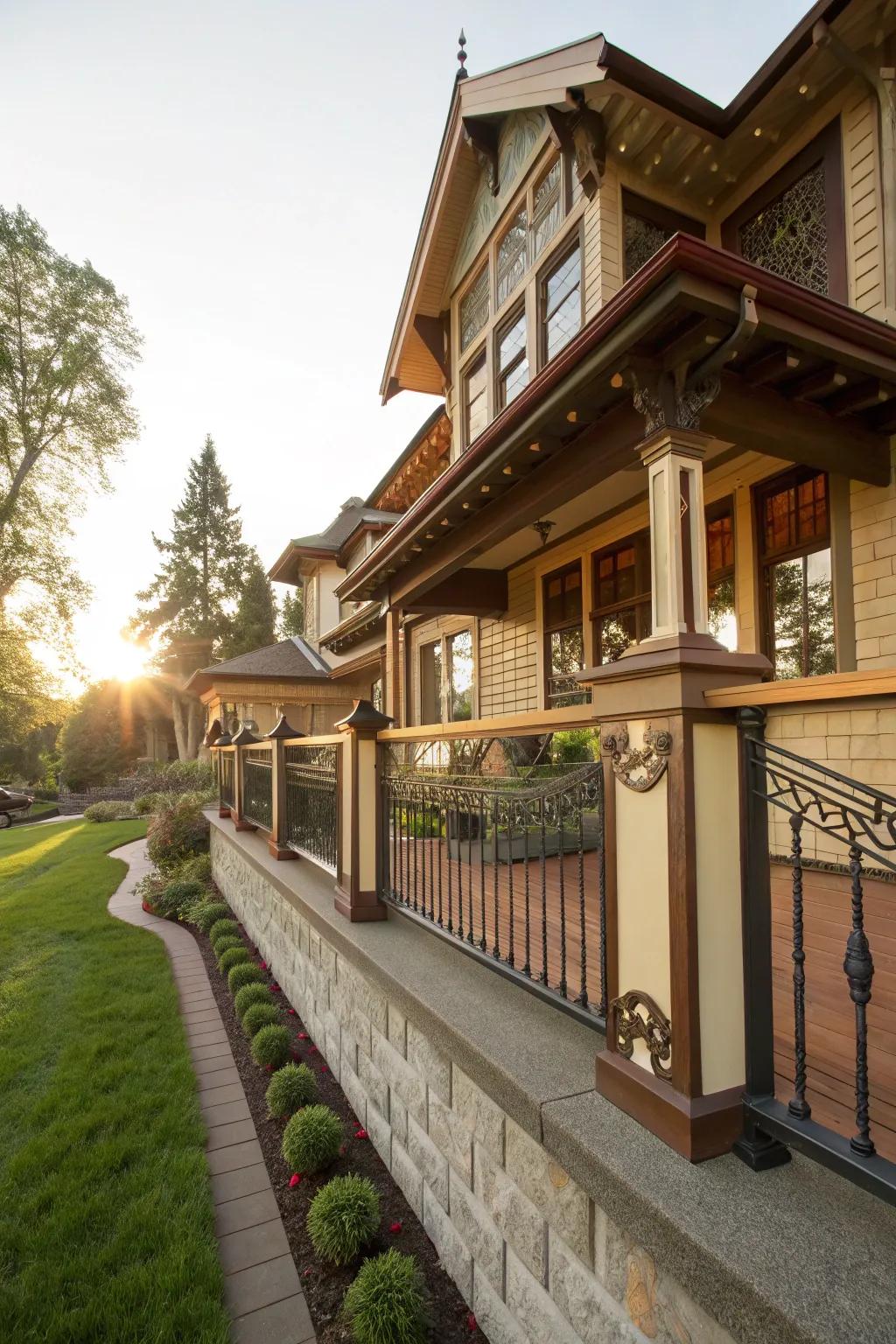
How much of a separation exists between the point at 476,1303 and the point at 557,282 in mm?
8214

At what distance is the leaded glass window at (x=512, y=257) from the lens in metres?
7.80

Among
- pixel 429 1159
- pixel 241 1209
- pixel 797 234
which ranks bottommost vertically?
pixel 241 1209

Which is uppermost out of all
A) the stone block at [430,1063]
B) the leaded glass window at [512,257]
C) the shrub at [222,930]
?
the leaded glass window at [512,257]

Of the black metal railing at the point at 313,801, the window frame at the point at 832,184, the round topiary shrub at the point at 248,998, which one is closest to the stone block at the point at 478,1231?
the black metal railing at the point at 313,801

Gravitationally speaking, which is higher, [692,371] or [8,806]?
Result: [692,371]

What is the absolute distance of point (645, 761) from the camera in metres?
1.91

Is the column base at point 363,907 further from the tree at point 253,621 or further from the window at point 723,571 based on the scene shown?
the tree at point 253,621

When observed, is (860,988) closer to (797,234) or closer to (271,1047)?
(271,1047)

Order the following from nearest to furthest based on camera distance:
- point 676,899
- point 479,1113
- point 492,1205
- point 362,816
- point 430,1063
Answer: point 676,899
point 492,1205
point 479,1113
point 430,1063
point 362,816

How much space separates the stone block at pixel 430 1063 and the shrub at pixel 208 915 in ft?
16.9

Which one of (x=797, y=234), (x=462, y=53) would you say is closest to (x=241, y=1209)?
(x=797, y=234)

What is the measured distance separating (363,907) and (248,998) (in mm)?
1822

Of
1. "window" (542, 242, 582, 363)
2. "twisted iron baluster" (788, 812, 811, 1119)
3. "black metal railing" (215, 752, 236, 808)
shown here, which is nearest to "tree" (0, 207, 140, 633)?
"black metal railing" (215, 752, 236, 808)

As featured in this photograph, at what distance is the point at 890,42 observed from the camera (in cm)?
486
